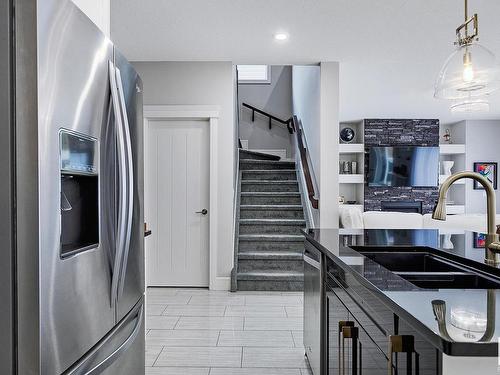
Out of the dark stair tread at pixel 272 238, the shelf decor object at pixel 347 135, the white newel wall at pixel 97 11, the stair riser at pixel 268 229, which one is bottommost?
the dark stair tread at pixel 272 238

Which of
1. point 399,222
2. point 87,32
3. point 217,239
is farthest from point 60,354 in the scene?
point 399,222

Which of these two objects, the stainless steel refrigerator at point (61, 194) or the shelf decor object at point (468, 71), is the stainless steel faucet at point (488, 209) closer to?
the shelf decor object at point (468, 71)

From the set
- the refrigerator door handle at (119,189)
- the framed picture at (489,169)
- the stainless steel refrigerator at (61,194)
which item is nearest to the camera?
the stainless steel refrigerator at (61,194)

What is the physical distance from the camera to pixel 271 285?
4742 mm

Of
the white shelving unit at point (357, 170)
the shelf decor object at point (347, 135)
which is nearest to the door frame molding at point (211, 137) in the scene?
the white shelving unit at point (357, 170)

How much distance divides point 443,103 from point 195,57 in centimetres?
486

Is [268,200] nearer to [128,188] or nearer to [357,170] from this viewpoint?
[357,170]

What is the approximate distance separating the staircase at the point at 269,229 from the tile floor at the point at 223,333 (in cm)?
19

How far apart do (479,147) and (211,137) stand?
6762 mm

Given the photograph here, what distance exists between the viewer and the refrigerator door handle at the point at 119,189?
4.39 feet

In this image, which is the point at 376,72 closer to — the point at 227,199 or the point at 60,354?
the point at 227,199

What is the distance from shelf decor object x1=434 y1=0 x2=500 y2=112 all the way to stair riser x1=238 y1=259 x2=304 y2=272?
9.86ft

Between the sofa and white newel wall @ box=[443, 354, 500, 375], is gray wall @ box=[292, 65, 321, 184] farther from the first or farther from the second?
white newel wall @ box=[443, 354, 500, 375]

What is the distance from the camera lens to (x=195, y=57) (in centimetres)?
471
